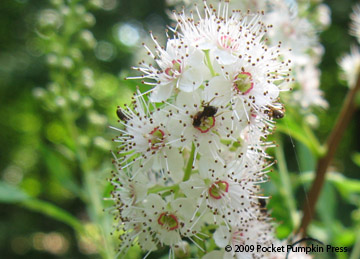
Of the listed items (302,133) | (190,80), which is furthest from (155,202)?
(302,133)

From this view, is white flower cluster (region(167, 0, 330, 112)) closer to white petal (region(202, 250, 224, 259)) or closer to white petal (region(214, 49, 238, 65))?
white petal (region(214, 49, 238, 65))

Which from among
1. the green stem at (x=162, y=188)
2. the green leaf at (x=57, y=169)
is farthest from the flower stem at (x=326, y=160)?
the green leaf at (x=57, y=169)

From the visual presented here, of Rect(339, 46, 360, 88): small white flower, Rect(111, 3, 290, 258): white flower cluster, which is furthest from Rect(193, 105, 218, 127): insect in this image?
Rect(339, 46, 360, 88): small white flower

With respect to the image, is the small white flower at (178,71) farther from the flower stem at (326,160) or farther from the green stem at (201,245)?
the flower stem at (326,160)

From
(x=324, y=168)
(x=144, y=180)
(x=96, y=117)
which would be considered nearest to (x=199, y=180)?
(x=144, y=180)

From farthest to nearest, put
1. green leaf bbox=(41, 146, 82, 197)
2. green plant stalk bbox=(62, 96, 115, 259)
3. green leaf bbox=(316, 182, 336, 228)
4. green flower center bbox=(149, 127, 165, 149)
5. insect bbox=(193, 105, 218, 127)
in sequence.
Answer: green leaf bbox=(41, 146, 82, 197)
green leaf bbox=(316, 182, 336, 228)
green plant stalk bbox=(62, 96, 115, 259)
green flower center bbox=(149, 127, 165, 149)
insect bbox=(193, 105, 218, 127)

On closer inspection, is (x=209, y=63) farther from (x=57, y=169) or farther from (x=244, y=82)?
(x=57, y=169)
